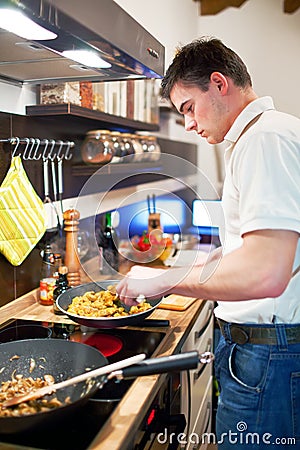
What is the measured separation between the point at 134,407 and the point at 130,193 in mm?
1881

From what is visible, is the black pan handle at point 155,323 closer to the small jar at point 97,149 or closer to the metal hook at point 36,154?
the metal hook at point 36,154

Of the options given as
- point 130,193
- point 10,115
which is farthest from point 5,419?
point 130,193

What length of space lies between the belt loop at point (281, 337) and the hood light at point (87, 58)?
821 millimetres

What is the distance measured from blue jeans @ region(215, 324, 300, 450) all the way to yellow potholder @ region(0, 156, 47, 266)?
0.79 m

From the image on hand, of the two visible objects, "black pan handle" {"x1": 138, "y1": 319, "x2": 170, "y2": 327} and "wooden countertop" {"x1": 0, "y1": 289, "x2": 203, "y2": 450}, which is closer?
"wooden countertop" {"x1": 0, "y1": 289, "x2": 203, "y2": 450}

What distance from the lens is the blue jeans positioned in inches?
49.7

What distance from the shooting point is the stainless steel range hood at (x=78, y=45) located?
0.92 m

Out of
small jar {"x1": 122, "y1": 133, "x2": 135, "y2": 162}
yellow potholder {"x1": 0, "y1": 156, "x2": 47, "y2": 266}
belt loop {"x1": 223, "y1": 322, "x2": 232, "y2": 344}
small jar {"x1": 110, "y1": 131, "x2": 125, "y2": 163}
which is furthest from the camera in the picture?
small jar {"x1": 122, "y1": 133, "x2": 135, "y2": 162}

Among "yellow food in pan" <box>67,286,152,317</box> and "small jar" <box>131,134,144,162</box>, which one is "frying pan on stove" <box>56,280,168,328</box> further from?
"small jar" <box>131,134,144,162</box>

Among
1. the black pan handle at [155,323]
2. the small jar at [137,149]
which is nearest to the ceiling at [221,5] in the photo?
the small jar at [137,149]

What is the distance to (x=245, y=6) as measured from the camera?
3.87 m

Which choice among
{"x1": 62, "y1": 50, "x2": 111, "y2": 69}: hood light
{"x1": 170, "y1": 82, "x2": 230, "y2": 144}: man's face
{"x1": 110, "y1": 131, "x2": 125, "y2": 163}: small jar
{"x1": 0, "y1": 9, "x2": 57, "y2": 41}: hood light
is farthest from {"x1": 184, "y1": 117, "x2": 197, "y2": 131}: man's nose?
{"x1": 110, "y1": 131, "x2": 125, "y2": 163}: small jar

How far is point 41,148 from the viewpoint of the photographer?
1.85 metres

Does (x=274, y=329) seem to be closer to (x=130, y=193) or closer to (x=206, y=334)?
(x=206, y=334)
